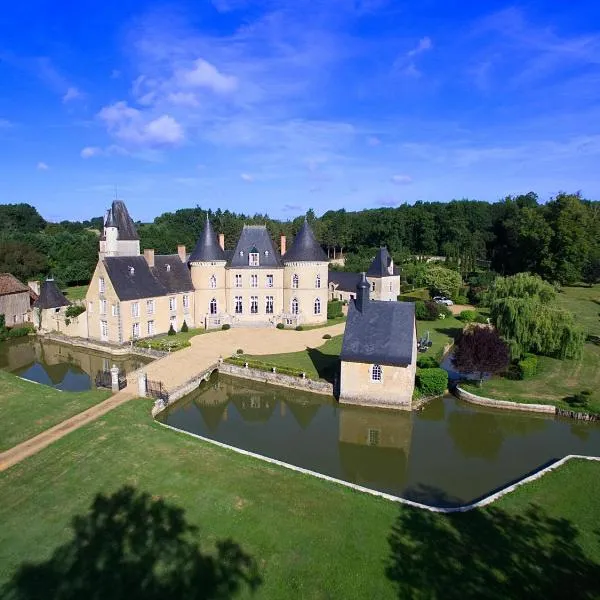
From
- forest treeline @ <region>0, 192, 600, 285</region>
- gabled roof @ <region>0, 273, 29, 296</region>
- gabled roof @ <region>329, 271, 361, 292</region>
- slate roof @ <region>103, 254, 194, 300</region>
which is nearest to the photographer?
slate roof @ <region>103, 254, 194, 300</region>

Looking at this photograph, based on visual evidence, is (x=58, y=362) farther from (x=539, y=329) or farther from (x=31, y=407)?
(x=539, y=329)

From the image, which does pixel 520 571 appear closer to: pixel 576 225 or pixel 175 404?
pixel 175 404

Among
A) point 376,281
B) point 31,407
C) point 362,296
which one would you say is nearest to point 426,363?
point 362,296

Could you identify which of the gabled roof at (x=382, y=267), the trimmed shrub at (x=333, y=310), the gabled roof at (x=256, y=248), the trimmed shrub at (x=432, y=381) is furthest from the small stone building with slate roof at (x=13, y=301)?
the trimmed shrub at (x=432, y=381)

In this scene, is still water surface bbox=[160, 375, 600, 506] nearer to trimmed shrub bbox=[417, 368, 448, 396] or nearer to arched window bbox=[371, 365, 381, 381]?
trimmed shrub bbox=[417, 368, 448, 396]

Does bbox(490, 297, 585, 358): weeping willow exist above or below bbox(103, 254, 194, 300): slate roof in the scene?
below

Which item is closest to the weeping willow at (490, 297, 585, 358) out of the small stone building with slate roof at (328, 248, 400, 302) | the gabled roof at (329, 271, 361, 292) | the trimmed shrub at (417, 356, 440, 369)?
the trimmed shrub at (417, 356, 440, 369)

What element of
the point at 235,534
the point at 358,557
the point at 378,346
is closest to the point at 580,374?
the point at 378,346
